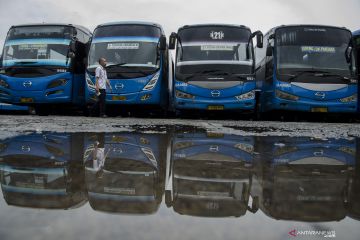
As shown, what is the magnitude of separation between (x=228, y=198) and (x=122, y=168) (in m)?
0.96

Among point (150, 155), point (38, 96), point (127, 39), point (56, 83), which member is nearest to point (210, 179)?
point (150, 155)

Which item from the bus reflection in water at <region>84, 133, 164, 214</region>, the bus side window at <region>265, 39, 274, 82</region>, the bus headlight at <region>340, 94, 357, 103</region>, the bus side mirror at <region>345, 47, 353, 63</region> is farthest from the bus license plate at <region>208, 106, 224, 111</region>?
the bus reflection in water at <region>84, 133, 164, 214</region>

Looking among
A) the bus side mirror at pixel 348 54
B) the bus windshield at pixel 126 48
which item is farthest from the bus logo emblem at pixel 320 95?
the bus windshield at pixel 126 48

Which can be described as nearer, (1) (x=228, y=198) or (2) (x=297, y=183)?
(1) (x=228, y=198)

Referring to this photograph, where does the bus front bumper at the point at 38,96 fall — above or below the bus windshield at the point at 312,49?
below

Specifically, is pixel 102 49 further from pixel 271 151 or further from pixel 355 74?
pixel 271 151

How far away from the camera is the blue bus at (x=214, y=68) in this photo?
11.5m

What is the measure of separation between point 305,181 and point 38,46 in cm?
1224

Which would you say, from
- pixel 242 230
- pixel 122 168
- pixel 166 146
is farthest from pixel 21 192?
pixel 166 146

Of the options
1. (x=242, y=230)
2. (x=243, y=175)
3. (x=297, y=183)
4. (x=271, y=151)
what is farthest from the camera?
(x=271, y=151)

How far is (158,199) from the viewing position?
193cm

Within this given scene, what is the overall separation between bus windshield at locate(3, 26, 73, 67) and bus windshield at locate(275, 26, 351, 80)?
645cm

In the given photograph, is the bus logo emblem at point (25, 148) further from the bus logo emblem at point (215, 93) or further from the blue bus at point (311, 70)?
the blue bus at point (311, 70)

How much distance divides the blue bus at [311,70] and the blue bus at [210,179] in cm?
767
